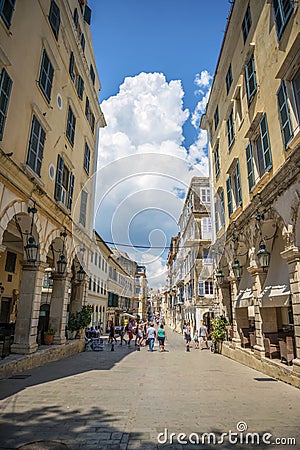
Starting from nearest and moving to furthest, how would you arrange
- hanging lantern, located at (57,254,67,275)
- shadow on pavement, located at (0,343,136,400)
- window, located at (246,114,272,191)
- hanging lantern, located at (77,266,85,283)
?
shadow on pavement, located at (0,343,136,400) < window, located at (246,114,272,191) < hanging lantern, located at (57,254,67,275) < hanging lantern, located at (77,266,85,283)

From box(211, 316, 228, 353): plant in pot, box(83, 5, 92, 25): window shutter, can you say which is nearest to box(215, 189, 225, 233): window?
box(211, 316, 228, 353): plant in pot

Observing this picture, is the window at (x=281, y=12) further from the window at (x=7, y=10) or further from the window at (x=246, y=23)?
the window at (x=7, y=10)

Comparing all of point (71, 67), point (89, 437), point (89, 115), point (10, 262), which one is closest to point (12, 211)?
point (89, 437)

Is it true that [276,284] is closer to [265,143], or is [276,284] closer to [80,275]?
[265,143]

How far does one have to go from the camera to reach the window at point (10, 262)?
16.3 m

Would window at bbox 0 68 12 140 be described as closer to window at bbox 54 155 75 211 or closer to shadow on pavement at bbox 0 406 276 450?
window at bbox 54 155 75 211

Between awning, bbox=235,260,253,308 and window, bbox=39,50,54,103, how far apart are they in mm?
11561

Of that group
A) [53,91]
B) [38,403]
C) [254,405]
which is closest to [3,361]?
[38,403]

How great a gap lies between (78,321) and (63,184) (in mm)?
7618

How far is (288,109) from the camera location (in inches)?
367

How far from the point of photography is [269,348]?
35.5 feet

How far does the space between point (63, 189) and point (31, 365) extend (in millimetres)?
7674

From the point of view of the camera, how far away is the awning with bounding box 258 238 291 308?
970 centimetres

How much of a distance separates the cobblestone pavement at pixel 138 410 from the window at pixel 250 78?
410 inches
